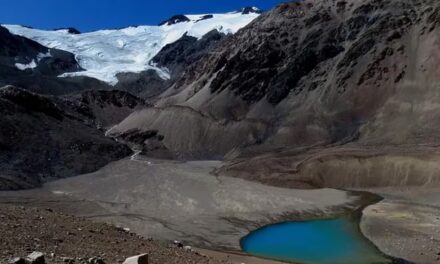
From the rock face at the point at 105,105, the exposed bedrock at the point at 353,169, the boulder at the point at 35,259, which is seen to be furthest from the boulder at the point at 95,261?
the rock face at the point at 105,105

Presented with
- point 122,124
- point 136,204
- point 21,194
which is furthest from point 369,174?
point 122,124

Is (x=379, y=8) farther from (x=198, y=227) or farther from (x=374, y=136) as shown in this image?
(x=198, y=227)

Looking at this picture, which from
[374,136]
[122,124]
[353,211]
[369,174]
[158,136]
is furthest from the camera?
[122,124]

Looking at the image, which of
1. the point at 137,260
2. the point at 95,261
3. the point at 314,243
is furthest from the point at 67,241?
the point at 314,243

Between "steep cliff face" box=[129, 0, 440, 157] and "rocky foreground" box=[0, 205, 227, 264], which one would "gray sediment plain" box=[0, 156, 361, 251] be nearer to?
"rocky foreground" box=[0, 205, 227, 264]

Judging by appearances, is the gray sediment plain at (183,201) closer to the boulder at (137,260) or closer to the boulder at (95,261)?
the boulder at (95,261)

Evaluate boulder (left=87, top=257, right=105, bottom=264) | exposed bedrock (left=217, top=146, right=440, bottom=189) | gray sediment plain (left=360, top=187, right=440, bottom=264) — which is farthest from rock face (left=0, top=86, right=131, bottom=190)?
boulder (left=87, top=257, right=105, bottom=264)
